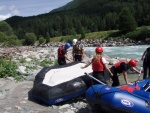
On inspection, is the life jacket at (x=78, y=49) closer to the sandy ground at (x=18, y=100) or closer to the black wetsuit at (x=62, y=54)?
the black wetsuit at (x=62, y=54)

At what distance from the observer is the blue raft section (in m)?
6.28

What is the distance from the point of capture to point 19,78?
12.3 meters

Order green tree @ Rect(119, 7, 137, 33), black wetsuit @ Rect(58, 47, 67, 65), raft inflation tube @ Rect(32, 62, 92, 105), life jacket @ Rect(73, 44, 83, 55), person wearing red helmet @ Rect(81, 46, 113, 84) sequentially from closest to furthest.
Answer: person wearing red helmet @ Rect(81, 46, 113, 84)
raft inflation tube @ Rect(32, 62, 92, 105)
black wetsuit @ Rect(58, 47, 67, 65)
life jacket @ Rect(73, 44, 83, 55)
green tree @ Rect(119, 7, 137, 33)

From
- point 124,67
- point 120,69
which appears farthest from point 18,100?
point 124,67

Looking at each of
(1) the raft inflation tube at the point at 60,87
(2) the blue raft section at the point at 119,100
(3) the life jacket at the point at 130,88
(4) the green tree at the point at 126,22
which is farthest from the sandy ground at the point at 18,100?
(4) the green tree at the point at 126,22

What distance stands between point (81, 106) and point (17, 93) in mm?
2992

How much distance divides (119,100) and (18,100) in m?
4.02

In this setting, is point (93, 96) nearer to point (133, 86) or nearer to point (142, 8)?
point (133, 86)

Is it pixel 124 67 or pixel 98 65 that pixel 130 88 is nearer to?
pixel 124 67

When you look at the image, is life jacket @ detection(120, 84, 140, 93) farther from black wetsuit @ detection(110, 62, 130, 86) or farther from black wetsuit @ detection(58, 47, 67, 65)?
black wetsuit @ detection(58, 47, 67, 65)

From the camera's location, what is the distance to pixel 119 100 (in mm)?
6426

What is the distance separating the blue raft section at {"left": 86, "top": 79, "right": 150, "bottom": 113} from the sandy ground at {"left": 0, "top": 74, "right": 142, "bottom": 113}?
1460mm

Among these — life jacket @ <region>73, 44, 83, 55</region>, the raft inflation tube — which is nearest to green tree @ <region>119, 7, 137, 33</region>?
life jacket @ <region>73, 44, 83, 55</region>

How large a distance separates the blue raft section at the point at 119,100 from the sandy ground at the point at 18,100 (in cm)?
146
